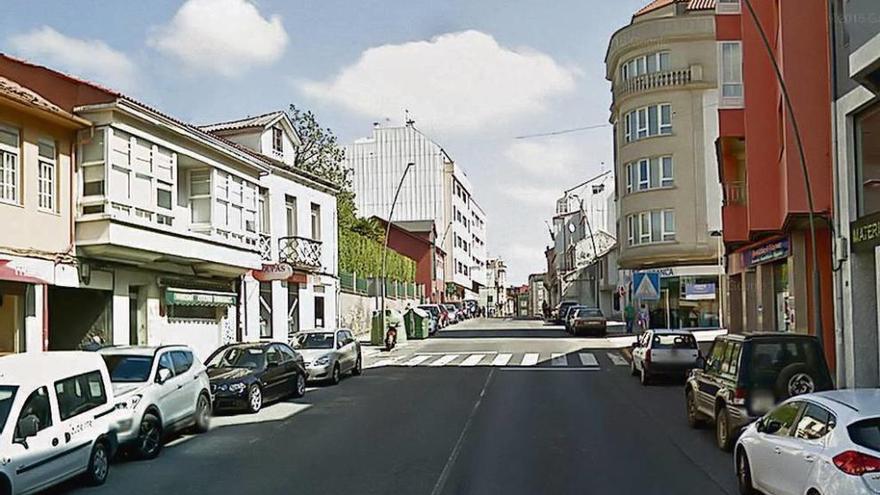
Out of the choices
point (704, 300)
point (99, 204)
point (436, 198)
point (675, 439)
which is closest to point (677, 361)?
point (675, 439)

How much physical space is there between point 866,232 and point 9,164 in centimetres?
1603

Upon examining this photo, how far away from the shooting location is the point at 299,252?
3441cm

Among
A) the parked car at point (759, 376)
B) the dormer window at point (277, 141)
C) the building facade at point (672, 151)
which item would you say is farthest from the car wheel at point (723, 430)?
the building facade at point (672, 151)

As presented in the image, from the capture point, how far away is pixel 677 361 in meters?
24.3

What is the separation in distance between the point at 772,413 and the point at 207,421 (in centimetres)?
1026

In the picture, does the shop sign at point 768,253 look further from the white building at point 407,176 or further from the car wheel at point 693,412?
the white building at point 407,176

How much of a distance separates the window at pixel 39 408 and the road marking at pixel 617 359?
931 inches

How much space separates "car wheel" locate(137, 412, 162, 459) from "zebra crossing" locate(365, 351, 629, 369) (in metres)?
17.5

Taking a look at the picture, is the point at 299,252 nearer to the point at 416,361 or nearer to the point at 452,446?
the point at 416,361

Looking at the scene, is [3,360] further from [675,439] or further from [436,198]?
[436,198]

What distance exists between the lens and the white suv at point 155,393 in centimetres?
1372

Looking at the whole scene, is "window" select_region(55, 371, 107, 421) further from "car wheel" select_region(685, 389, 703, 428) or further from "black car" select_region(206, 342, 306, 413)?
"car wheel" select_region(685, 389, 703, 428)

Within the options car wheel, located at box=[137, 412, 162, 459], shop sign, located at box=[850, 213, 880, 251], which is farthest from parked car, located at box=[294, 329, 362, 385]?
shop sign, located at box=[850, 213, 880, 251]

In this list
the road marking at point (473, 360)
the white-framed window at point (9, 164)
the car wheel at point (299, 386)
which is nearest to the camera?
the white-framed window at point (9, 164)
